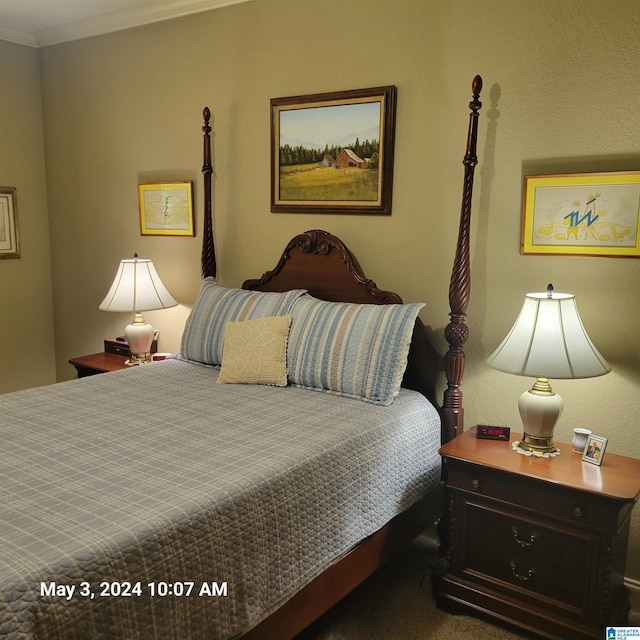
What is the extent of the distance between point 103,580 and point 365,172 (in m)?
2.11

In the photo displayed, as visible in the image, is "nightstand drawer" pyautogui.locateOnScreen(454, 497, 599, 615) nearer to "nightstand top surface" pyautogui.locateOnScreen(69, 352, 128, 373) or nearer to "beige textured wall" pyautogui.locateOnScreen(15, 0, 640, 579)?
"beige textured wall" pyautogui.locateOnScreen(15, 0, 640, 579)

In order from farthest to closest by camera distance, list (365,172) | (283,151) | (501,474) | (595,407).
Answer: (283,151) < (365,172) < (595,407) < (501,474)

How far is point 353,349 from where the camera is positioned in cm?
257

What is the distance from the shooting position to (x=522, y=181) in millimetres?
2516

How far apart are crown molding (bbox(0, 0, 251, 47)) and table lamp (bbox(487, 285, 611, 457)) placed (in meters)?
2.26

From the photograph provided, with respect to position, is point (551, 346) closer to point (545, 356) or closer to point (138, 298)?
point (545, 356)

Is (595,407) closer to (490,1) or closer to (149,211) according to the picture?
(490,1)

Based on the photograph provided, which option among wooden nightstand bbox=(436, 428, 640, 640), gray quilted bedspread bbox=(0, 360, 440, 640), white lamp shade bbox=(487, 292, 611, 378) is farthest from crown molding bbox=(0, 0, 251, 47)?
wooden nightstand bbox=(436, 428, 640, 640)

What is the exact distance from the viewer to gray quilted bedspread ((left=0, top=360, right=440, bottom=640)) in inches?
53.7

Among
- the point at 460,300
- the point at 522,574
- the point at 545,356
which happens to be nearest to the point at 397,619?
the point at 522,574

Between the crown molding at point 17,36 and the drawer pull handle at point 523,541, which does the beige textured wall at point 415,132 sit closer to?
the crown molding at point 17,36

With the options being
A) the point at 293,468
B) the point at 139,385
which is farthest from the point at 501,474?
the point at 139,385

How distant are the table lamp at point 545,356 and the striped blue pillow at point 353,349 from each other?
417 mm

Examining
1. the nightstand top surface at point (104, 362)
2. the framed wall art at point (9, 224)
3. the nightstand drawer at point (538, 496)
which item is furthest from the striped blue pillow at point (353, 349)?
the framed wall art at point (9, 224)
